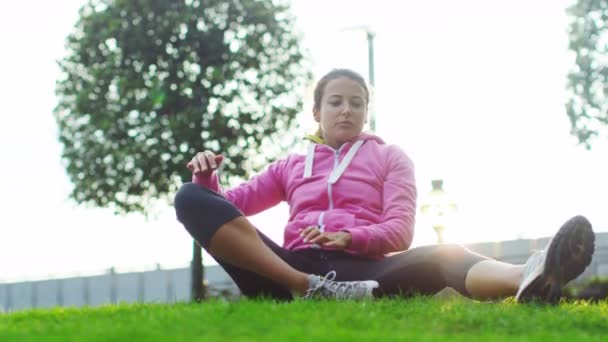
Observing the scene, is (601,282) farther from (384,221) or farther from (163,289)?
(163,289)

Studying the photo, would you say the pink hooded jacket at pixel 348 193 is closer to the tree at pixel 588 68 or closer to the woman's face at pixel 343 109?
the woman's face at pixel 343 109

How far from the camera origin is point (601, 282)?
2197 centimetres

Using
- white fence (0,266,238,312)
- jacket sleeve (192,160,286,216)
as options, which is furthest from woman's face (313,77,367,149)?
white fence (0,266,238,312)

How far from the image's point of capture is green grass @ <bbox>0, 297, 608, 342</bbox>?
4277 millimetres

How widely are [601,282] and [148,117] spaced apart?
33.5 ft

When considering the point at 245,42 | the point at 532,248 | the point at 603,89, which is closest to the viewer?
the point at 245,42

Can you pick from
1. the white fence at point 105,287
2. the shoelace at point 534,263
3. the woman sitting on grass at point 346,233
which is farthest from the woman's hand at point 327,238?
the white fence at point 105,287

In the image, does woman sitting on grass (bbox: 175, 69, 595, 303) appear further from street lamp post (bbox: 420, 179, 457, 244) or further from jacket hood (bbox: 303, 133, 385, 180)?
street lamp post (bbox: 420, 179, 457, 244)

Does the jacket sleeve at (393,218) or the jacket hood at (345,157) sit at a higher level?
the jacket hood at (345,157)

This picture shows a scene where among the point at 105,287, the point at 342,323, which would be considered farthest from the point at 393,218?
the point at 105,287

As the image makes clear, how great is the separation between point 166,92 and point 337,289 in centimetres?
1699

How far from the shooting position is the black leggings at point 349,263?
242 inches

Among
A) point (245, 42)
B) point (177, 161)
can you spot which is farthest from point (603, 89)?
point (177, 161)

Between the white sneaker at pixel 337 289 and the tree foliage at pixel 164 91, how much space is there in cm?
1612
